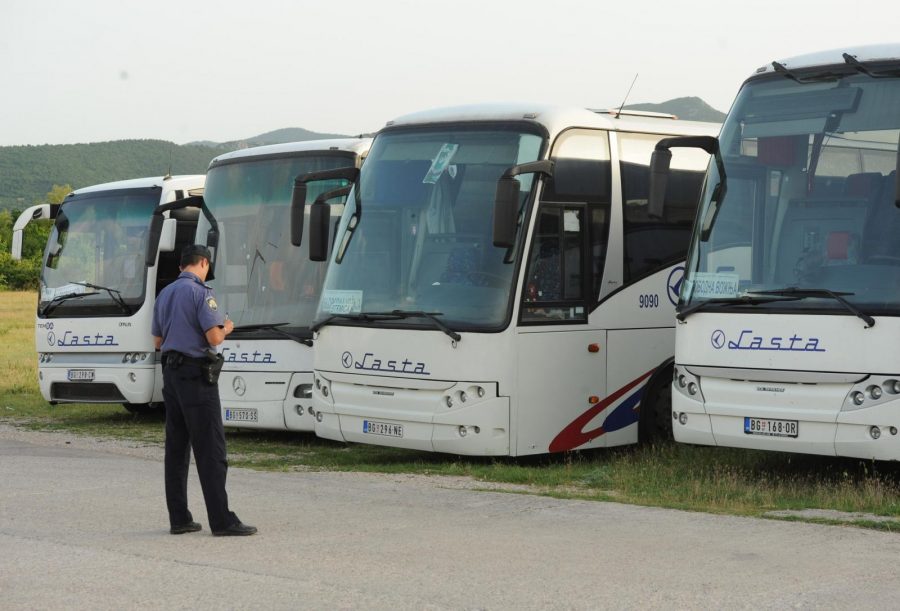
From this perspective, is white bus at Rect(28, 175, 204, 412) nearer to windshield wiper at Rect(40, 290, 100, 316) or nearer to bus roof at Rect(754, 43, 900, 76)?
windshield wiper at Rect(40, 290, 100, 316)

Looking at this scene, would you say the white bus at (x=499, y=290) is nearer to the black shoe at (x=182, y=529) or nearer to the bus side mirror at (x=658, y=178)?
the bus side mirror at (x=658, y=178)

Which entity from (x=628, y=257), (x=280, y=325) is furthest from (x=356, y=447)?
(x=628, y=257)

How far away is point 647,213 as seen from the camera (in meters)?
14.3

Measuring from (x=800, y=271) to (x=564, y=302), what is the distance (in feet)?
8.71

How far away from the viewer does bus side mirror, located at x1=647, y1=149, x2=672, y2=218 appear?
1204cm

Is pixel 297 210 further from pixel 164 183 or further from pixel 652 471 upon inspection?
pixel 164 183

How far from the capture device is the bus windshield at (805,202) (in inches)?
441

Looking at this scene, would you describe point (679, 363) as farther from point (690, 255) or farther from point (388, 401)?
point (388, 401)

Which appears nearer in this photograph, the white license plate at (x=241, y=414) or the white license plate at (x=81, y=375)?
the white license plate at (x=241, y=414)

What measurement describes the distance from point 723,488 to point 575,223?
3074 mm

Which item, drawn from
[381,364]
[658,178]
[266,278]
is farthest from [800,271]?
[266,278]

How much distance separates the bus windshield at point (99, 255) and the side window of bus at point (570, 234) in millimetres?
7020

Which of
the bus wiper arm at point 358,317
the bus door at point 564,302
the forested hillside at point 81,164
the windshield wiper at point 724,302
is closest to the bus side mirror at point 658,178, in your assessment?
the windshield wiper at point 724,302

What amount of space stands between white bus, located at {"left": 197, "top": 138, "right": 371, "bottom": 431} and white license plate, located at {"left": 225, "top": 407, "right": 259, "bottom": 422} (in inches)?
0.4
